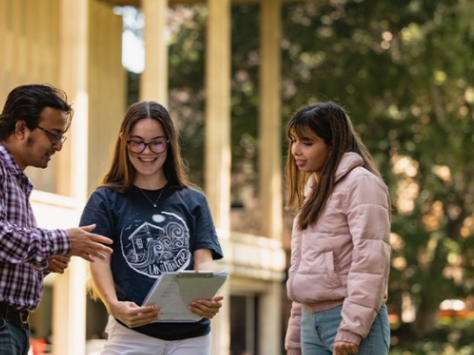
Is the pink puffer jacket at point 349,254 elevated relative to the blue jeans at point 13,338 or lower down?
elevated

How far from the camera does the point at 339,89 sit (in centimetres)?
2520

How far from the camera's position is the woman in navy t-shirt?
186 inches

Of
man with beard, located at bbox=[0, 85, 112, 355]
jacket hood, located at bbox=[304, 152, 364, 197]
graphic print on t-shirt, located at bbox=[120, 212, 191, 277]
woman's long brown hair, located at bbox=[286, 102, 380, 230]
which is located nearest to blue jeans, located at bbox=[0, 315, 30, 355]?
man with beard, located at bbox=[0, 85, 112, 355]

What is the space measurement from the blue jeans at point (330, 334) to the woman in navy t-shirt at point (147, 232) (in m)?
0.46

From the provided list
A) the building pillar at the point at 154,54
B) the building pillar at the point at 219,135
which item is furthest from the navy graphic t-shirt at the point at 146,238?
the building pillar at the point at 219,135

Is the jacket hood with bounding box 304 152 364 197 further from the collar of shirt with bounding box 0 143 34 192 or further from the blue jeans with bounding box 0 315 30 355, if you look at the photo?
the blue jeans with bounding box 0 315 30 355

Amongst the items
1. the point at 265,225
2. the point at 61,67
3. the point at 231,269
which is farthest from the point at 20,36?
the point at 265,225

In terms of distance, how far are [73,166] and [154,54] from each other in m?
3.47

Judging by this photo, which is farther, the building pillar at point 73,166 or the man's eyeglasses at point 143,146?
the building pillar at point 73,166

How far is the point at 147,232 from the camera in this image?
479 centimetres

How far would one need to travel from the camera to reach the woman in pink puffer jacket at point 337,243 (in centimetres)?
472

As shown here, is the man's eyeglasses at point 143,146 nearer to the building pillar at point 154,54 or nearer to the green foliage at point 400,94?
the building pillar at point 154,54

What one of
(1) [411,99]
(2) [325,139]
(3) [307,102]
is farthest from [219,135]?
(2) [325,139]

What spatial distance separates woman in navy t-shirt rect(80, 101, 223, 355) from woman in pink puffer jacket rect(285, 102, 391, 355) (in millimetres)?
445
